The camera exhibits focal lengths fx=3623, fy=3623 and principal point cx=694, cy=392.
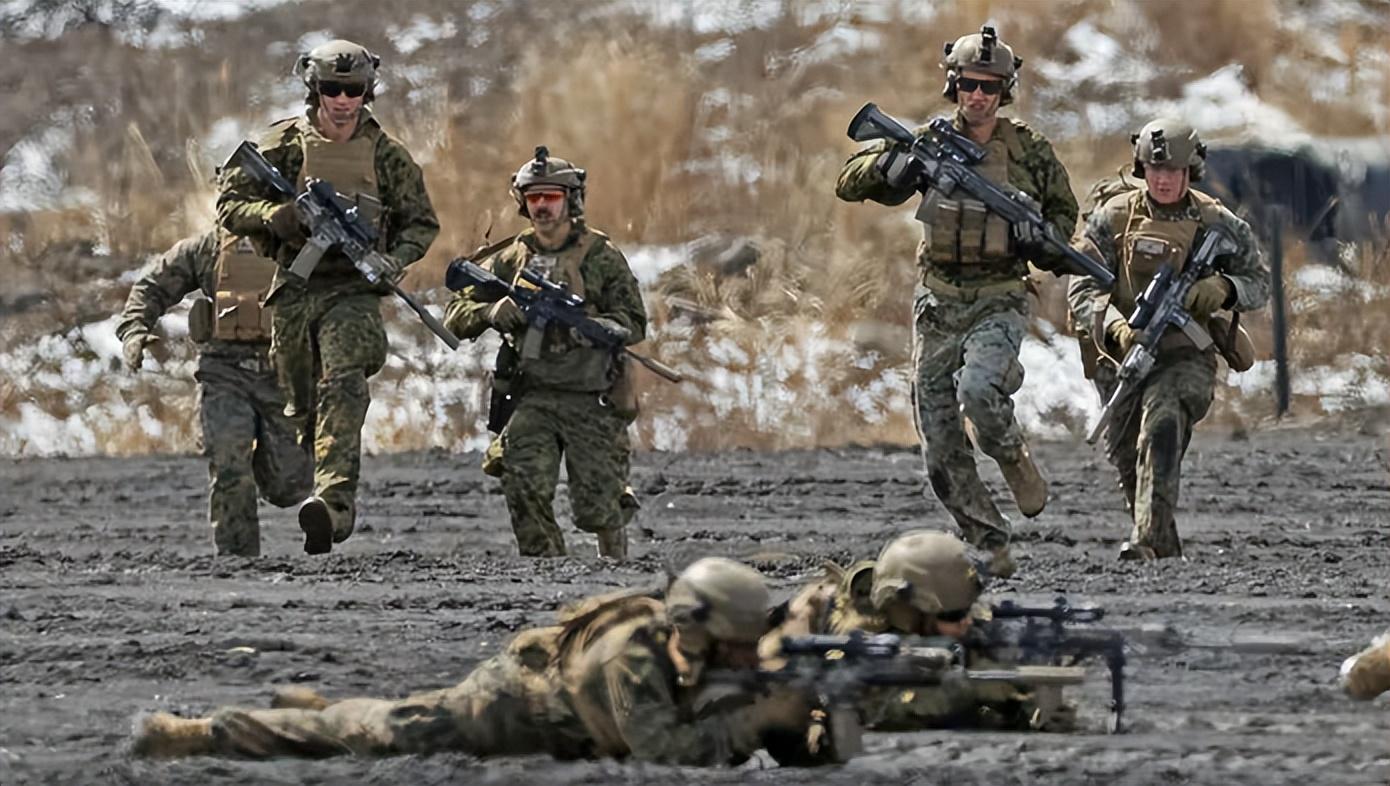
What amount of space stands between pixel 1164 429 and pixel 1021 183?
120 centimetres

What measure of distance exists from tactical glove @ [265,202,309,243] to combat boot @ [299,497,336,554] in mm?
1041

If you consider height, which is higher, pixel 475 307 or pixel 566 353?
pixel 475 307

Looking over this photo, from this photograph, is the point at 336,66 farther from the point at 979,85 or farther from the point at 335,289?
the point at 979,85

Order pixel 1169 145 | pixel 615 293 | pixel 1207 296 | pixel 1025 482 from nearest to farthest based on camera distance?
pixel 1025 482 → pixel 1169 145 → pixel 1207 296 → pixel 615 293

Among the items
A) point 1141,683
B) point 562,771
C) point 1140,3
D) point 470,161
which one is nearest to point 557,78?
point 470,161

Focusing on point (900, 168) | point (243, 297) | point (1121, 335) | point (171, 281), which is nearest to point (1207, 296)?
point (1121, 335)

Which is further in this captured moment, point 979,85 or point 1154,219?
point 1154,219

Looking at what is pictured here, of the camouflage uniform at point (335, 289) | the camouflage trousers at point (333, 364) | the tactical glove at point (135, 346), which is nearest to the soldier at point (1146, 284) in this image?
the camouflage uniform at point (335, 289)

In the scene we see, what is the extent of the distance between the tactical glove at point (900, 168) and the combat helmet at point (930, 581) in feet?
14.5

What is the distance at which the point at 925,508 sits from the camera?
17812 millimetres

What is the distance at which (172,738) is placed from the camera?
9.56 meters

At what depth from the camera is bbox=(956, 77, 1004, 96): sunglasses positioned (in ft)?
45.1

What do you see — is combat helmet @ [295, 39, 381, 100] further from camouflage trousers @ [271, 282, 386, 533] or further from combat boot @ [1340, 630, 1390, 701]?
combat boot @ [1340, 630, 1390, 701]

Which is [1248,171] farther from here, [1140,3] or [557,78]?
[557,78]
